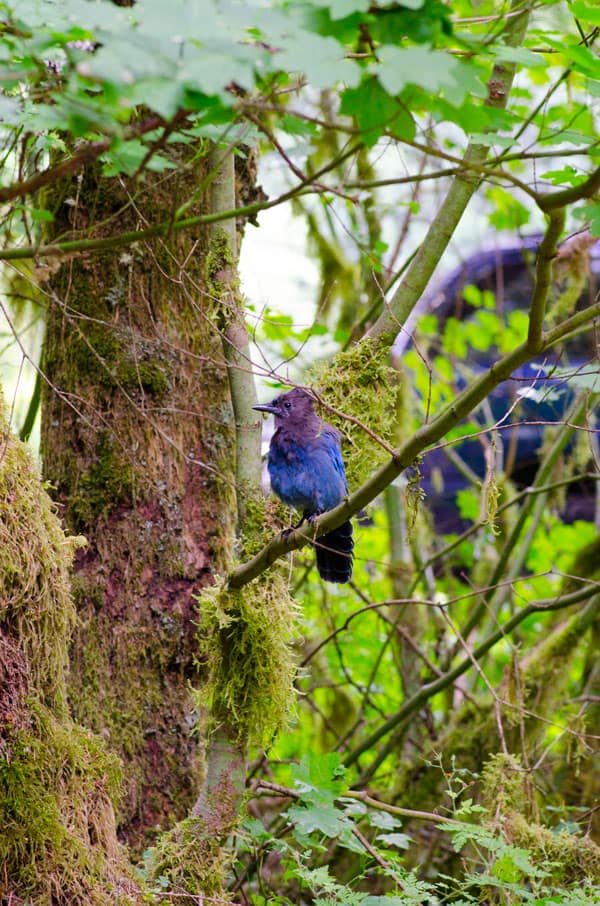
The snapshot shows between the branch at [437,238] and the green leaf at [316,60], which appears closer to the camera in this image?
the green leaf at [316,60]

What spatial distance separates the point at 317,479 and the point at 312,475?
0.03m

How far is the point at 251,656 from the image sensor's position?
346 centimetres

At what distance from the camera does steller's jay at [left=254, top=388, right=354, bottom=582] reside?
3863mm

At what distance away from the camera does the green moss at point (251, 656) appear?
3.39 meters

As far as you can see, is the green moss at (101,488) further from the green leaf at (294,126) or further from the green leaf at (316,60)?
the green leaf at (316,60)

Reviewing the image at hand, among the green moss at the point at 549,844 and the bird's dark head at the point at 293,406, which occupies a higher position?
the bird's dark head at the point at 293,406

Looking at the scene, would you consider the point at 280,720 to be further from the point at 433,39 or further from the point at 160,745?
the point at 433,39

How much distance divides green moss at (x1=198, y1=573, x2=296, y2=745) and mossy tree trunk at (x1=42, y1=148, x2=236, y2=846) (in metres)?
0.27

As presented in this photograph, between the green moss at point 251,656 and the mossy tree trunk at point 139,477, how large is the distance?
27cm

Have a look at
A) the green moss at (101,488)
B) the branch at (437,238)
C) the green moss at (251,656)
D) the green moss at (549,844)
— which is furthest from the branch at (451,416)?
the green moss at (549,844)

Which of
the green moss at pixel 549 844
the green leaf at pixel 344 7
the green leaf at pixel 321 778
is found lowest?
the green moss at pixel 549 844

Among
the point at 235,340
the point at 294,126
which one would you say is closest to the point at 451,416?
the point at 294,126

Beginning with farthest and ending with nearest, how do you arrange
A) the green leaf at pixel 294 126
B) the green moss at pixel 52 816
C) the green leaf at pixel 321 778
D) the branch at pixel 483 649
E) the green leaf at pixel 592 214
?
1. the branch at pixel 483 649
2. the green leaf at pixel 321 778
3. the green leaf at pixel 294 126
4. the green moss at pixel 52 816
5. the green leaf at pixel 592 214

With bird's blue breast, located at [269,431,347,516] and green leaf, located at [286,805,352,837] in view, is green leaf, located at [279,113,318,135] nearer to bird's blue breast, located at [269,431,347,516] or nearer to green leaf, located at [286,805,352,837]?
bird's blue breast, located at [269,431,347,516]
